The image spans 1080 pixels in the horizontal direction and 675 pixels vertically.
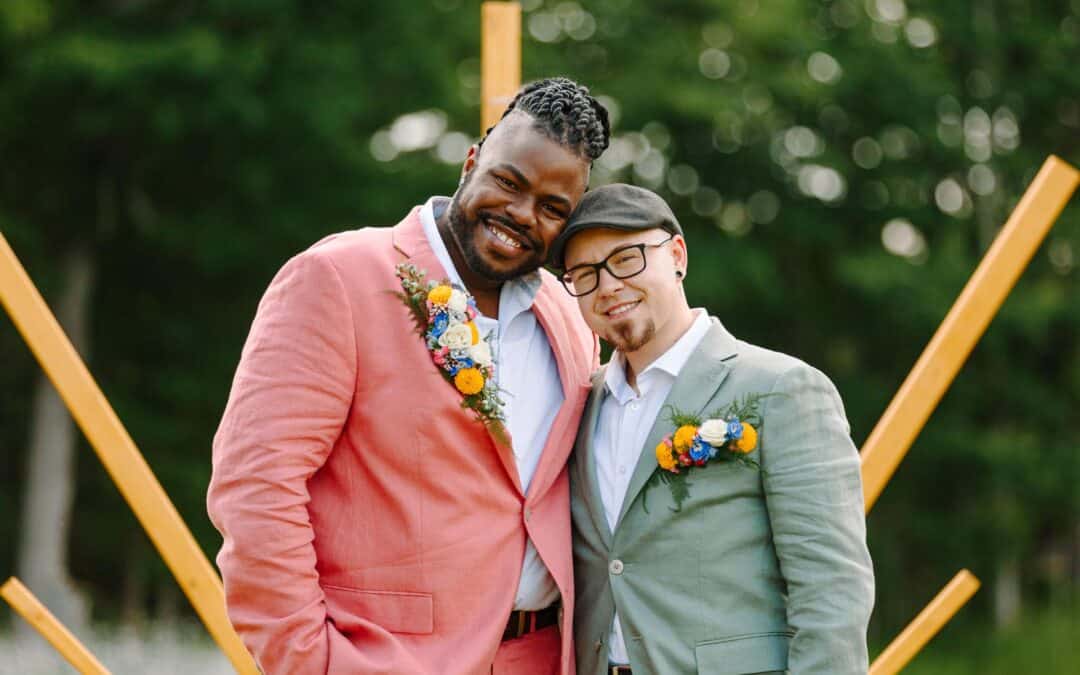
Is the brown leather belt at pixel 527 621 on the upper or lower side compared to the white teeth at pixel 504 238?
lower

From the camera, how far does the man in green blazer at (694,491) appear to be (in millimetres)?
2961

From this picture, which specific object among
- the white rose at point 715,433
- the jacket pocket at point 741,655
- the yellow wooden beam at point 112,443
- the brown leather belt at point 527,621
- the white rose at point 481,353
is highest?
the white rose at point 715,433

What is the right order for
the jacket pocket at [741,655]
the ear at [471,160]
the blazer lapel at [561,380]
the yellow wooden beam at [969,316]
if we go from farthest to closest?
the yellow wooden beam at [969,316] → the ear at [471,160] → the blazer lapel at [561,380] → the jacket pocket at [741,655]

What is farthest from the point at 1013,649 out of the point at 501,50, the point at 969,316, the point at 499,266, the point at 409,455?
the point at 409,455

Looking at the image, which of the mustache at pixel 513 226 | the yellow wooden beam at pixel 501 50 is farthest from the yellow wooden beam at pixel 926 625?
the yellow wooden beam at pixel 501 50

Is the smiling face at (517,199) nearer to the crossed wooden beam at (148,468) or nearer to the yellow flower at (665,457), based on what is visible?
the yellow flower at (665,457)

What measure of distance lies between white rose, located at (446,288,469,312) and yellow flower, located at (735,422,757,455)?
70 centimetres

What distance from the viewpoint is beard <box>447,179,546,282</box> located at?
10.6 ft

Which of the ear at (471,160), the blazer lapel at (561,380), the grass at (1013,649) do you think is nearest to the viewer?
the blazer lapel at (561,380)

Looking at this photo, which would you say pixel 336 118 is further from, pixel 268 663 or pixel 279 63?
pixel 268 663

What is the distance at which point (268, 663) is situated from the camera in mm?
2982

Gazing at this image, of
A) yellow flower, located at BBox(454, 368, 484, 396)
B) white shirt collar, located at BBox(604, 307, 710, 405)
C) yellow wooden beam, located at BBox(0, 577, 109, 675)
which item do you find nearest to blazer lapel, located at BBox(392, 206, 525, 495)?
yellow flower, located at BBox(454, 368, 484, 396)

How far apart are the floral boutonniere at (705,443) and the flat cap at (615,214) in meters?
0.46

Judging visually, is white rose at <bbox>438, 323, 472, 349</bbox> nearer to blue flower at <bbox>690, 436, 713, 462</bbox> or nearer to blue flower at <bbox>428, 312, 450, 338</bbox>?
blue flower at <bbox>428, 312, 450, 338</bbox>
